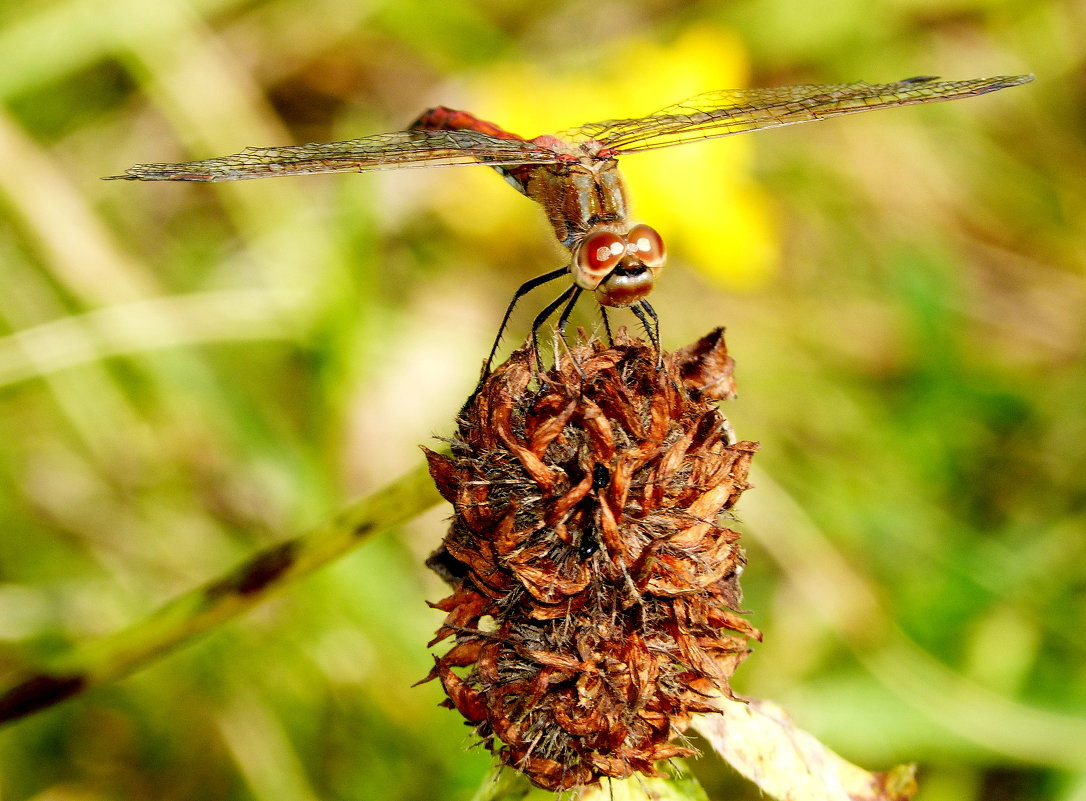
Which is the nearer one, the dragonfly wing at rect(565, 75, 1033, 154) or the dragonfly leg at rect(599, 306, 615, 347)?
the dragonfly leg at rect(599, 306, 615, 347)

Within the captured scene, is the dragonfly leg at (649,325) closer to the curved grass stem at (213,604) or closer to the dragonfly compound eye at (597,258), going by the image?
the dragonfly compound eye at (597,258)

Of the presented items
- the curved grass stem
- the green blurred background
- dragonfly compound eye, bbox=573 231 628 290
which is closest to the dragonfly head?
dragonfly compound eye, bbox=573 231 628 290

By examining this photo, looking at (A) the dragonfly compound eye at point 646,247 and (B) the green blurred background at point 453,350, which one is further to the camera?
(B) the green blurred background at point 453,350

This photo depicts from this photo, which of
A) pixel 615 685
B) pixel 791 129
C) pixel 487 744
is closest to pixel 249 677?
pixel 487 744

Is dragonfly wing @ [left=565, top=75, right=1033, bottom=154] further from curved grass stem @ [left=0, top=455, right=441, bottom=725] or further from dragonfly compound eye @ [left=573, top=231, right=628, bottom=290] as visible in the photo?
curved grass stem @ [left=0, top=455, right=441, bottom=725]

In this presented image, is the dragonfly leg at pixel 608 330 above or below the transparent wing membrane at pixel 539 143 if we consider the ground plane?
below

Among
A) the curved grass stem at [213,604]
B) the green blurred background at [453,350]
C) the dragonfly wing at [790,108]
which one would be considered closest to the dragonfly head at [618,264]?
the dragonfly wing at [790,108]

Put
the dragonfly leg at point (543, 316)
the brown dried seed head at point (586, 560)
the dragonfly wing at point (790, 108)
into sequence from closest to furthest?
the brown dried seed head at point (586, 560) < the dragonfly leg at point (543, 316) < the dragonfly wing at point (790, 108)

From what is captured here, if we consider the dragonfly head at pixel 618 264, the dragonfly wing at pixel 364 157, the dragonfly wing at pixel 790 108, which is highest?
the dragonfly wing at pixel 790 108
